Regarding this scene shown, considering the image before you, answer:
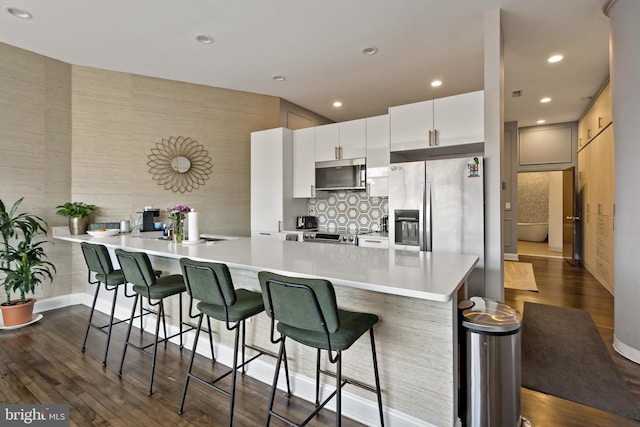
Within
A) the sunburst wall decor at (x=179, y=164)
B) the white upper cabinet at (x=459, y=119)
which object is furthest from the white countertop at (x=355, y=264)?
the sunburst wall decor at (x=179, y=164)

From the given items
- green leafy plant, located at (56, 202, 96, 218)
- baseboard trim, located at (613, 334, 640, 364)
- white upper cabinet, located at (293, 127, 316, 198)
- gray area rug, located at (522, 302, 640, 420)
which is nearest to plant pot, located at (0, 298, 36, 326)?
green leafy plant, located at (56, 202, 96, 218)

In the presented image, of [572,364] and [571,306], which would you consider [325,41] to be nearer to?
[572,364]

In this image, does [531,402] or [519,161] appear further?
[519,161]

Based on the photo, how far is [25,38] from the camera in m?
3.30

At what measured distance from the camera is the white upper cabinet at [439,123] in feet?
10.5

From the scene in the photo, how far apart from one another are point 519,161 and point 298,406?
23.8 feet

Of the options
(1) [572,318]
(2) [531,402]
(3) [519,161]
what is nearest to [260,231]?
(2) [531,402]

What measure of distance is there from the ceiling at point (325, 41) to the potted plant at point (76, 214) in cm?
176

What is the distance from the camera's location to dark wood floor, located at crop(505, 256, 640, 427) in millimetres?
1893

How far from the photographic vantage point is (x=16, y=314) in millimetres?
3273

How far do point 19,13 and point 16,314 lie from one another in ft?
9.58

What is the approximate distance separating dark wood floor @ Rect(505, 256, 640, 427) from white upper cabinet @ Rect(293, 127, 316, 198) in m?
3.05

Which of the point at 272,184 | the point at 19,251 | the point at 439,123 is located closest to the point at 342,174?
the point at 272,184

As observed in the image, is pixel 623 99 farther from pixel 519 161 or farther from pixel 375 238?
pixel 519 161
